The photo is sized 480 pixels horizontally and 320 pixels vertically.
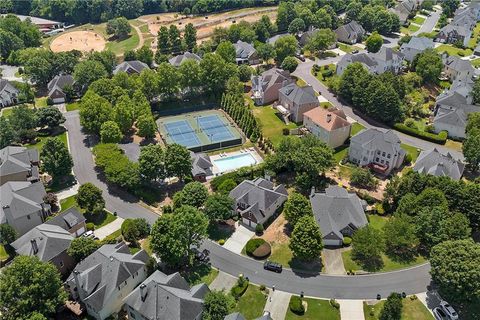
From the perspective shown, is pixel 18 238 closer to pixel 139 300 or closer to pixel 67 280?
pixel 67 280

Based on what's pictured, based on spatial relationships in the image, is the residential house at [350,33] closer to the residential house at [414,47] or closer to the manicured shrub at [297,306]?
the residential house at [414,47]

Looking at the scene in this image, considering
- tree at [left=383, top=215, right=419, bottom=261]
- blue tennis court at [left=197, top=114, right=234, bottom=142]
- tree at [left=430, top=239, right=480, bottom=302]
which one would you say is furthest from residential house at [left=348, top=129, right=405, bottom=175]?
blue tennis court at [left=197, top=114, right=234, bottom=142]

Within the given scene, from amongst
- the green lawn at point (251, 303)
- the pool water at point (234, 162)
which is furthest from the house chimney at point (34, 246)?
the pool water at point (234, 162)

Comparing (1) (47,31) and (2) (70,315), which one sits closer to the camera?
(2) (70,315)

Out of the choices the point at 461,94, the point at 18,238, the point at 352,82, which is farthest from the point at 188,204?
the point at 461,94

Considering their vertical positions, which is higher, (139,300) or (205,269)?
(139,300)

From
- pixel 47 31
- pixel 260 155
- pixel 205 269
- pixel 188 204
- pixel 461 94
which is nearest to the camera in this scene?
pixel 205 269

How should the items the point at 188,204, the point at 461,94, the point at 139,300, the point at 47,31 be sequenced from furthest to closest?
the point at 47,31
the point at 461,94
the point at 188,204
the point at 139,300
